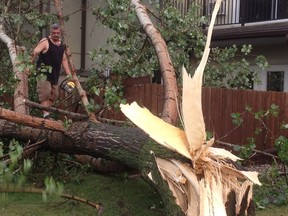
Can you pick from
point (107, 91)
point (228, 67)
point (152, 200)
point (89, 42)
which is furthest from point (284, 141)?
point (89, 42)

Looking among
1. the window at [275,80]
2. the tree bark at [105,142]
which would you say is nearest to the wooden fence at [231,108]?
the tree bark at [105,142]

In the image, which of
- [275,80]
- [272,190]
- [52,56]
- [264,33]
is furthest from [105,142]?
[275,80]

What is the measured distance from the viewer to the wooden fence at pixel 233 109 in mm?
7625

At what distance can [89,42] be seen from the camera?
1598 cm

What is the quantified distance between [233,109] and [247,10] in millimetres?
5012

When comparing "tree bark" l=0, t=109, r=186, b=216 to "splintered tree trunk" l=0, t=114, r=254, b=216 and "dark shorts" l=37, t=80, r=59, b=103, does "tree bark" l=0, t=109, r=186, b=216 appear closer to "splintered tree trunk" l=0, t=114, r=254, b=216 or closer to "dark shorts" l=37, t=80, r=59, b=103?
"splintered tree trunk" l=0, t=114, r=254, b=216

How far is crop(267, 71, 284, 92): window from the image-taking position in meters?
11.4

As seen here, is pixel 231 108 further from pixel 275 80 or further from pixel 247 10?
pixel 247 10

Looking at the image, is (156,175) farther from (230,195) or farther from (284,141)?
(284,141)

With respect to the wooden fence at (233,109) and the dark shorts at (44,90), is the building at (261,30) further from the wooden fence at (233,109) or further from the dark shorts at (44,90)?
the dark shorts at (44,90)

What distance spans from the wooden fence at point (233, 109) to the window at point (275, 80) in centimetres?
386

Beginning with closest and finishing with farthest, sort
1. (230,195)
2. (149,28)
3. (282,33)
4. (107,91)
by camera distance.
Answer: (230,195)
(107,91)
(149,28)
(282,33)

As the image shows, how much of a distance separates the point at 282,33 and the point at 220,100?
136 inches

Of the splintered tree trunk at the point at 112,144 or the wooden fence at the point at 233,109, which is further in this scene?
the wooden fence at the point at 233,109
